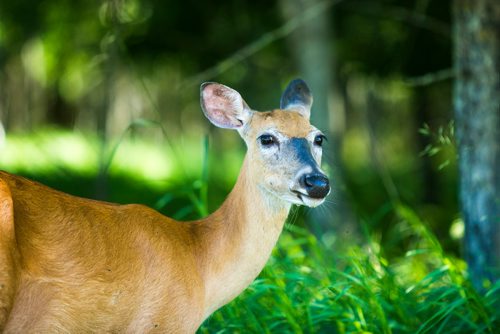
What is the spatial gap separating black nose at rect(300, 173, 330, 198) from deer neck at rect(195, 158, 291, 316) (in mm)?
363

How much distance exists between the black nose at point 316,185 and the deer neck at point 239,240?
0.36 meters

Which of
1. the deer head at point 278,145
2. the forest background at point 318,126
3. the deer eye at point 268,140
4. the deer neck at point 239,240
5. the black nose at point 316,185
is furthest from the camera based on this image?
the forest background at point 318,126

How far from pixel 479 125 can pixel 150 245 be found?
322 centimetres

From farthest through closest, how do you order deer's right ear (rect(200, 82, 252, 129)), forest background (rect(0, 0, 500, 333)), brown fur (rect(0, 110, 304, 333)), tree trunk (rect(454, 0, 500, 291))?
tree trunk (rect(454, 0, 500, 291)) < forest background (rect(0, 0, 500, 333)) < deer's right ear (rect(200, 82, 252, 129)) < brown fur (rect(0, 110, 304, 333))

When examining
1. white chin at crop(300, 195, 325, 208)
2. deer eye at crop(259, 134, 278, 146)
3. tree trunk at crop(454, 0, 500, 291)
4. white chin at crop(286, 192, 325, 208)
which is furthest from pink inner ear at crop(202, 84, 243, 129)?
tree trunk at crop(454, 0, 500, 291)

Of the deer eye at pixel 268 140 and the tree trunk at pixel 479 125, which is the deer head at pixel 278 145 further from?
the tree trunk at pixel 479 125

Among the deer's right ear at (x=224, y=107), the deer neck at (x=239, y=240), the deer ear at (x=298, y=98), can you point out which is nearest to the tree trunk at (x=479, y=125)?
the deer ear at (x=298, y=98)

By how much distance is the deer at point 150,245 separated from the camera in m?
4.16

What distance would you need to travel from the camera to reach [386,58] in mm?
12914

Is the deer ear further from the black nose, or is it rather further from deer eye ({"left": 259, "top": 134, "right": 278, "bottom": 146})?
the black nose

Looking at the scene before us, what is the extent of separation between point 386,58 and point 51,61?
7.96 meters

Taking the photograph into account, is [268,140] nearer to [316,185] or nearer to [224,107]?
[224,107]

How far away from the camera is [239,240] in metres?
4.95

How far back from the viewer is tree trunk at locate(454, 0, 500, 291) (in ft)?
22.1
